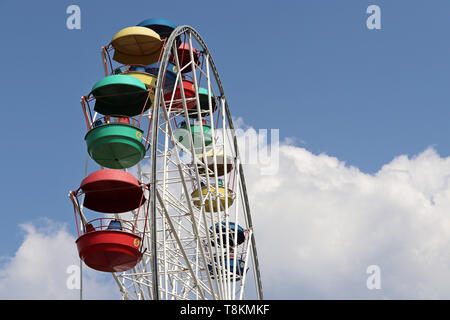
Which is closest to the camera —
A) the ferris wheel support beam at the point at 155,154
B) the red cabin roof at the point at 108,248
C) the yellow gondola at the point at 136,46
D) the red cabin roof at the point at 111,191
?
the ferris wheel support beam at the point at 155,154

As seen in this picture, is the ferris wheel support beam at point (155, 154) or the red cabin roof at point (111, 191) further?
the red cabin roof at point (111, 191)

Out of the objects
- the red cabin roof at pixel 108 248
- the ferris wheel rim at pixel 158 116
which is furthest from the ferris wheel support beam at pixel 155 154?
the red cabin roof at pixel 108 248

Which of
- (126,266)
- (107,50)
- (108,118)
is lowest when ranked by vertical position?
(126,266)

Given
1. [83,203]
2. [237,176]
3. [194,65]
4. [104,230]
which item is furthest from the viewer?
[237,176]

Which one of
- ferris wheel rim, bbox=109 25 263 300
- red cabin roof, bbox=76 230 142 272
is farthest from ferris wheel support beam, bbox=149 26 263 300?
red cabin roof, bbox=76 230 142 272

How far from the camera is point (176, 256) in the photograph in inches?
956

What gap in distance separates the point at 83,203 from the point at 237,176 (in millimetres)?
8771

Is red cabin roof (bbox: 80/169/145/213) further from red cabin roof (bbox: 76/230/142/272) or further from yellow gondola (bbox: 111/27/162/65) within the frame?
yellow gondola (bbox: 111/27/162/65)

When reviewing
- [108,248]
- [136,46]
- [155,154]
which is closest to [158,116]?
[155,154]

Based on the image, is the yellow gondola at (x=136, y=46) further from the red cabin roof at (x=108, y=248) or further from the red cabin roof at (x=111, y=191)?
the red cabin roof at (x=108, y=248)

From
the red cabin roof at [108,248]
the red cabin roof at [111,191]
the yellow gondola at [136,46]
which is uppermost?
the yellow gondola at [136,46]

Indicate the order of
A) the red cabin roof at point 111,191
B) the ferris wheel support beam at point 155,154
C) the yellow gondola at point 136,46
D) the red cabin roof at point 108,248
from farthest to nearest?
the yellow gondola at point 136,46 < the red cabin roof at point 111,191 < the red cabin roof at point 108,248 < the ferris wheel support beam at point 155,154
